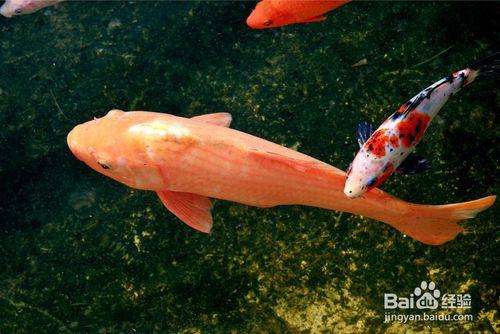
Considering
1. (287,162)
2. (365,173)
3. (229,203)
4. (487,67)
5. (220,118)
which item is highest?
(487,67)

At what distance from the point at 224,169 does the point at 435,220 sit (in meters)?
1.66

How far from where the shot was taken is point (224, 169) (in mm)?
4266

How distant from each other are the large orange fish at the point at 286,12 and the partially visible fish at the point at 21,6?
1899mm

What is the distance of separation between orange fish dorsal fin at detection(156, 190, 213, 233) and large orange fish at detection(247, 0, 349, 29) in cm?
153

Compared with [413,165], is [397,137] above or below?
above

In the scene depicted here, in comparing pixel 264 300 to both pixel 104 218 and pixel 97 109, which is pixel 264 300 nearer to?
pixel 104 218

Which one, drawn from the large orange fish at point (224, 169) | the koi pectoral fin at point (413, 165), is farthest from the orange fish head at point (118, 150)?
the koi pectoral fin at point (413, 165)

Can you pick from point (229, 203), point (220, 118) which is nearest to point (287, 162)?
point (220, 118)

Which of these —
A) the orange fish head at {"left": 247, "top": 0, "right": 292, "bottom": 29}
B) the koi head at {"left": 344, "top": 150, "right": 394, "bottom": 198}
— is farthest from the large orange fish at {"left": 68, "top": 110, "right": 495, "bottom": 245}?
the orange fish head at {"left": 247, "top": 0, "right": 292, "bottom": 29}

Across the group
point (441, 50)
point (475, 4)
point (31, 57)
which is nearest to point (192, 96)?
point (31, 57)

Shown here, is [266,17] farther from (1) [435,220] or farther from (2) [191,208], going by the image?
(1) [435,220]

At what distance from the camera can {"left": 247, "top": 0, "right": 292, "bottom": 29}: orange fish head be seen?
4.78 metres

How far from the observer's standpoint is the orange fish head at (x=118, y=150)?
4.26 m

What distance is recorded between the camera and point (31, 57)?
5.45 m
